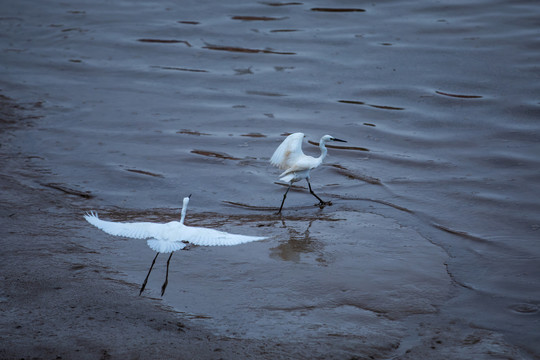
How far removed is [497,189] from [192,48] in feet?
27.1

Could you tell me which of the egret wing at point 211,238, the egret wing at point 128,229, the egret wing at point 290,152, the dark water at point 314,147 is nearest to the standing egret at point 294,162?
the egret wing at point 290,152

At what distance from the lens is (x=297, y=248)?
7227 millimetres

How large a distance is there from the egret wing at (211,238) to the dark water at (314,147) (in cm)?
55

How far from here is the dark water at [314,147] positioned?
618cm

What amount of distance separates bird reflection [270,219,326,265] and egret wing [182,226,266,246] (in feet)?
3.81

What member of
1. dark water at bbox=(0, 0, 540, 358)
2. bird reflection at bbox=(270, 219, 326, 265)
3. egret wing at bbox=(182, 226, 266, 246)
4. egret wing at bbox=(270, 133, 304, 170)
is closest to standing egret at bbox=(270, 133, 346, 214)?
egret wing at bbox=(270, 133, 304, 170)

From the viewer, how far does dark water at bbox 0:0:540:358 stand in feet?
20.3

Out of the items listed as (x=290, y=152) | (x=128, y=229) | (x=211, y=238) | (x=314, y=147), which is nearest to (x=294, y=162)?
(x=290, y=152)

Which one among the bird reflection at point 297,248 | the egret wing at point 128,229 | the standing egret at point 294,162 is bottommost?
the bird reflection at point 297,248

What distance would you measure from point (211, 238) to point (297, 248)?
1541mm

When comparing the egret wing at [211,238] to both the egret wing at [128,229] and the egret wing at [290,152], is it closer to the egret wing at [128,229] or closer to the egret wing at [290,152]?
the egret wing at [128,229]

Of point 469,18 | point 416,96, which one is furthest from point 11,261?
point 469,18

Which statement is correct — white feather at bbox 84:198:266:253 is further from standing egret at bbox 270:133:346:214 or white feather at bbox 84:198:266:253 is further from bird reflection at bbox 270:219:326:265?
standing egret at bbox 270:133:346:214

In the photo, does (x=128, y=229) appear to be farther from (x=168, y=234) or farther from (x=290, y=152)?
(x=290, y=152)
